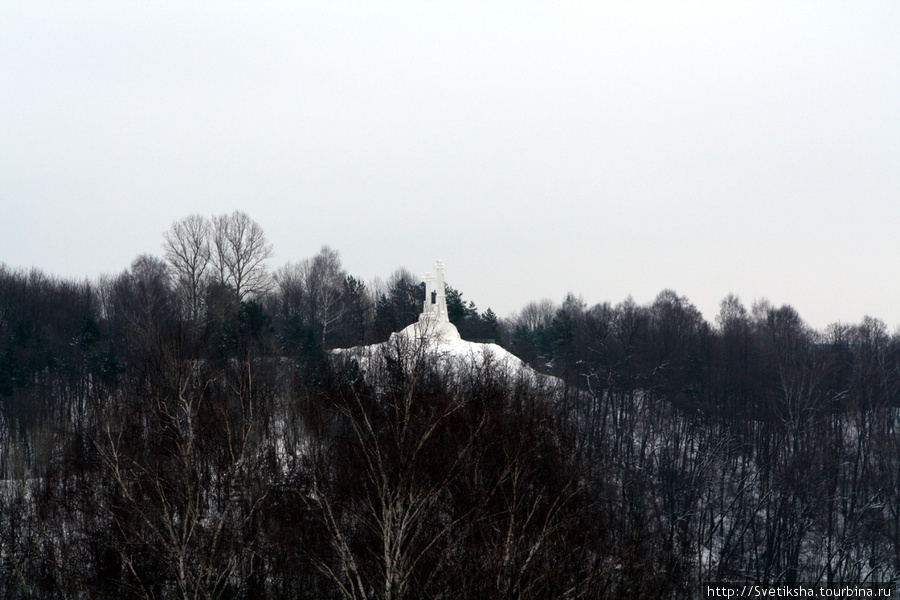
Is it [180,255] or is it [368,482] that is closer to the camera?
[368,482]

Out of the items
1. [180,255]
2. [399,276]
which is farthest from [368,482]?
[399,276]

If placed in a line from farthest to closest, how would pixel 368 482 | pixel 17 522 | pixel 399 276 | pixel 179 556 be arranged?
pixel 399 276
pixel 17 522
pixel 368 482
pixel 179 556

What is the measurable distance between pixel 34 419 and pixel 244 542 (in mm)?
27383

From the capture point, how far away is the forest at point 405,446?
15.1 m

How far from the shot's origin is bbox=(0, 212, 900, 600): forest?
595 inches

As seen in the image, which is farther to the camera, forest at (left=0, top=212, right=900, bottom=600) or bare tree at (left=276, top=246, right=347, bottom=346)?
bare tree at (left=276, top=246, right=347, bottom=346)

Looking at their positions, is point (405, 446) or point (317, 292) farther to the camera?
point (317, 292)

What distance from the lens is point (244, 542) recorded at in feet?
57.9

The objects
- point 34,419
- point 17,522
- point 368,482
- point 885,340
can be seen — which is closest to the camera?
point 368,482

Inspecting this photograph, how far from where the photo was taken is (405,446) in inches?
594

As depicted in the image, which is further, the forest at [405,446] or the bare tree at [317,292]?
the bare tree at [317,292]

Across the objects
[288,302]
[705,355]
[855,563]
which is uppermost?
[288,302]

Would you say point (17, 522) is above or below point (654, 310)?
below

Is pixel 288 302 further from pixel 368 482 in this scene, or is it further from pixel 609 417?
pixel 368 482
